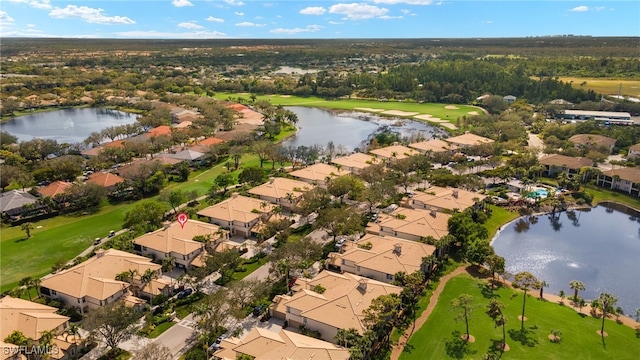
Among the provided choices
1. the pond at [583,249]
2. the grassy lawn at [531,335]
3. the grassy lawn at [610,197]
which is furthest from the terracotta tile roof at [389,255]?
the grassy lawn at [610,197]

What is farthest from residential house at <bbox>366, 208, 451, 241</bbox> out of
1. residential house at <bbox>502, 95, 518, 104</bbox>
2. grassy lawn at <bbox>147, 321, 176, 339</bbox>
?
residential house at <bbox>502, 95, 518, 104</bbox>

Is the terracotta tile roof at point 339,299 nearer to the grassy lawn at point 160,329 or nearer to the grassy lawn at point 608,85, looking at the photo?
the grassy lawn at point 160,329

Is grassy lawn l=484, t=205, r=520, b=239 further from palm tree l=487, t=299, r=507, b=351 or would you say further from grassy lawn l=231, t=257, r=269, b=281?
grassy lawn l=231, t=257, r=269, b=281

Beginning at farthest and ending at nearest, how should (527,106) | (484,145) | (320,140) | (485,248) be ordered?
(527,106)
(320,140)
(484,145)
(485,248)

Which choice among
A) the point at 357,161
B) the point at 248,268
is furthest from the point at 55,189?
the point at 357,161

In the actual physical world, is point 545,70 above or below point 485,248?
above

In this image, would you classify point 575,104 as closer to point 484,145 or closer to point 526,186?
point 484,145

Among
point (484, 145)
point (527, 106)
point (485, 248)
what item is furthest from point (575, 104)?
point (485, 248)
